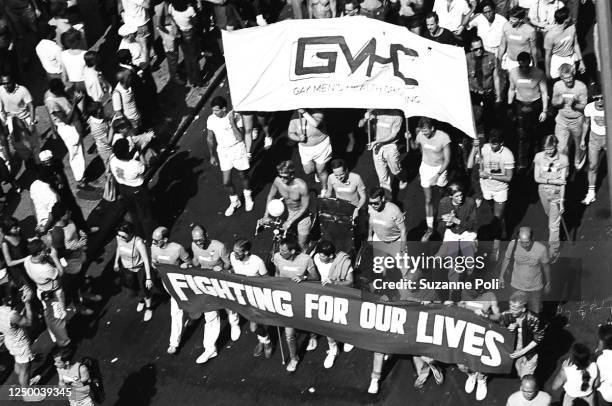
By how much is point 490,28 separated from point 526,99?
70.9 inches

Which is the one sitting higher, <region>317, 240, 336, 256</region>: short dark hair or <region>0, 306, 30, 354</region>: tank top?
<region>317, 240, 336, 256</region>: short dark hair

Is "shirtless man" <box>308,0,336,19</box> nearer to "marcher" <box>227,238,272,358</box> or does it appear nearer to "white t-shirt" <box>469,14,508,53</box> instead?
"white t-shirt" <box>469,14,508,53</box>

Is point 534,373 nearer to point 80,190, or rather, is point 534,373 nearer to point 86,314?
point 86,314

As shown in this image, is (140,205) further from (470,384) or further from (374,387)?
(470,384)

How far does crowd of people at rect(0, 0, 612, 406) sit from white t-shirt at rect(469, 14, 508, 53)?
2 centimetres

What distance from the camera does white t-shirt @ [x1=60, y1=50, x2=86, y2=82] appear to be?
67.4ft

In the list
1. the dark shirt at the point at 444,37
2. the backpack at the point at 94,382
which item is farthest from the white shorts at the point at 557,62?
the backpack at the point at 94,382

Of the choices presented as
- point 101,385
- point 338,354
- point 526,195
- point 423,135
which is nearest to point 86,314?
point 101,385

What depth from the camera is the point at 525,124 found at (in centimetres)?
1802

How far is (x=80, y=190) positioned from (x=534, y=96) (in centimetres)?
756

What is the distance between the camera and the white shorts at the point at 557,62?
61.3 feet

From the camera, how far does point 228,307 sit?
53.9ft

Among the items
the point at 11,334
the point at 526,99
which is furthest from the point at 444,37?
the point at 11,334

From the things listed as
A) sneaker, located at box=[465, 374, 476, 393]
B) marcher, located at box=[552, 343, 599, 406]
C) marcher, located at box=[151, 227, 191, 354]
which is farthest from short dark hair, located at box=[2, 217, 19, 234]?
marcher, located at box=[552, 343, 599, 406]
